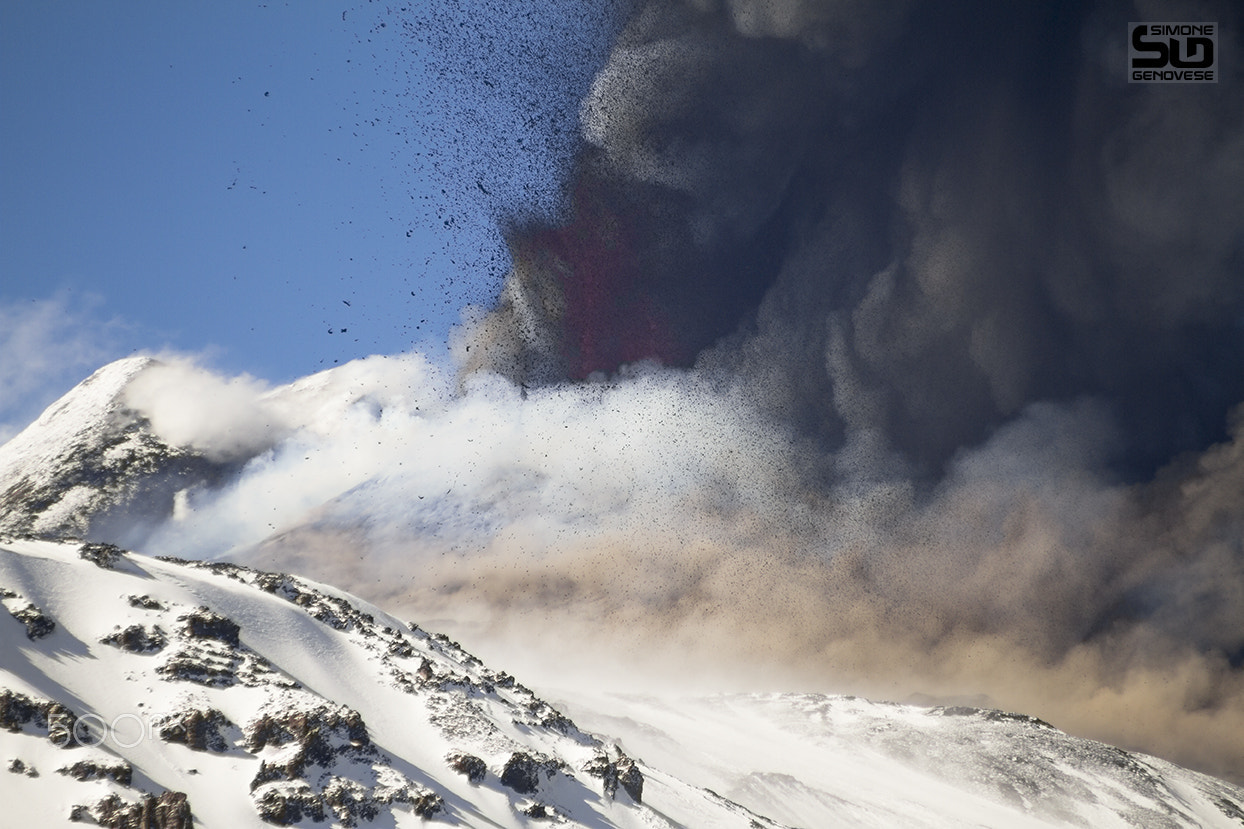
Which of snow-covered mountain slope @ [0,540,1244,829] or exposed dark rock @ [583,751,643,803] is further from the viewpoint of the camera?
exposed dark rock @ [583,751,643,803]

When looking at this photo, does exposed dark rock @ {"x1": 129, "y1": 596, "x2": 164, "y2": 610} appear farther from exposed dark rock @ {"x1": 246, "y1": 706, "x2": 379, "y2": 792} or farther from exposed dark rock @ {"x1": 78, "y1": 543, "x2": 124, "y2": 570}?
exposed dark rock @ {"x1": 246, "y1": 706, "x2": 379, "y2": 792}

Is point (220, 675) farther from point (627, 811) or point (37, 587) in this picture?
point (627, 811)

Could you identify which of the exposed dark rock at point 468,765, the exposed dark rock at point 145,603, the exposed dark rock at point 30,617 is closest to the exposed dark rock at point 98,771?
the exposed dark rock at point 30,617

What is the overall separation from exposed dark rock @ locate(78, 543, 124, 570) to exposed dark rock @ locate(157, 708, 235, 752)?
28.6 metres

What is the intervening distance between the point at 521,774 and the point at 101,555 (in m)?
56.1

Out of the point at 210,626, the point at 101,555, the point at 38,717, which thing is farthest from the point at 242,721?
the point at 101,555

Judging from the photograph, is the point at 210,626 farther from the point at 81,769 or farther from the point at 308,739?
the point at 81,769

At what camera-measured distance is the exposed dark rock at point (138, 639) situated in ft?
292

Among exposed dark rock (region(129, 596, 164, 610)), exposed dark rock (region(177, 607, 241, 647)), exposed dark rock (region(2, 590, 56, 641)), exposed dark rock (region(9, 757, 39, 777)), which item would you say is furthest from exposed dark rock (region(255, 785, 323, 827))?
exposed dark rock (region(129, 596, 164, 610))

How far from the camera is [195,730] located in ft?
268

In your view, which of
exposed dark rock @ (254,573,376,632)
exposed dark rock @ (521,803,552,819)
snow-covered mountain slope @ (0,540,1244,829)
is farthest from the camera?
exposed dark rock @ (254,573,376,632)

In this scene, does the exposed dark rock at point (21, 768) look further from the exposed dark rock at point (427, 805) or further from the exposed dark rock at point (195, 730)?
the exposed dark rock at point (427, 805)

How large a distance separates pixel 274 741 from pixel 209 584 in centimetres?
3298

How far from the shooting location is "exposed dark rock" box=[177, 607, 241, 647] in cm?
9525
